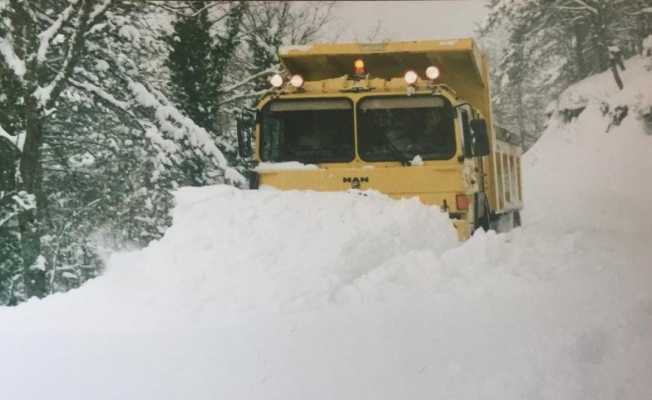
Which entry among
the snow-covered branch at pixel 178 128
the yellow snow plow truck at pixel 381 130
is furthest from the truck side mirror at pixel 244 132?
the snow-covered branch at pixel 178 128

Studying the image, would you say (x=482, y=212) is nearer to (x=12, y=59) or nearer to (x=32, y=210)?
(x=32, y=210)

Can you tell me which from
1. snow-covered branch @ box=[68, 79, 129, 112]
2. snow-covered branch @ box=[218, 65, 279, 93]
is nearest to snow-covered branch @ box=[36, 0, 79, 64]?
snow-covered branch @ box=[68, 79, 129, 112]

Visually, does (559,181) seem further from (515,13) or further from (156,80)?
(156,80)

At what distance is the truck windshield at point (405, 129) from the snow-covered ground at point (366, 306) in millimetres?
385

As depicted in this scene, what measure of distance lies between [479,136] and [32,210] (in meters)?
2.25

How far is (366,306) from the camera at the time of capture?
A: 2557mm

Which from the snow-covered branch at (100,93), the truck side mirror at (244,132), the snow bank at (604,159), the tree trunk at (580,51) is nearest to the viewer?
the snow bank at (604,159)

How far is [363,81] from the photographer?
3.64 meters

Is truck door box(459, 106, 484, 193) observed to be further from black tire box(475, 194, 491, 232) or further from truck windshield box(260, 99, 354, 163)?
truck windshield box(260, 99, 354, 163)

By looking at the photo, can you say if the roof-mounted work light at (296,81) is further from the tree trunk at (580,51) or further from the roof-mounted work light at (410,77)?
the tree trunk at (580,51)

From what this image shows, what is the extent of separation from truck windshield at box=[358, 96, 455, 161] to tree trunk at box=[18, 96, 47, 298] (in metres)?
1.63

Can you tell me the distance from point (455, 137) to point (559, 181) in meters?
0.57

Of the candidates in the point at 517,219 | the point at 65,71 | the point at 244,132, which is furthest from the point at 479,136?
the point at 65,71

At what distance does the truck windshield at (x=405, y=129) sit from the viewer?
3449 millimetres
